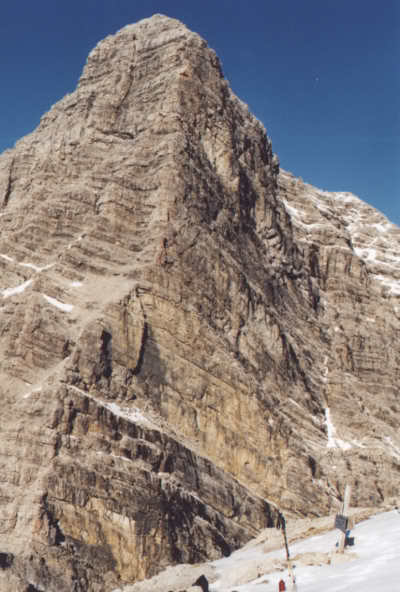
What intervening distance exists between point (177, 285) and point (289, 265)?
2490cm

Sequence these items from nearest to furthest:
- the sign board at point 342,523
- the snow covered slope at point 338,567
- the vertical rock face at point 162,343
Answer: the snow covered slope at point 338,567 → the sign board at point 342,523 → the vertical rock face at point 162,343

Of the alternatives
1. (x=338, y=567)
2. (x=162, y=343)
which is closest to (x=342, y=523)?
(x=338, y=567)

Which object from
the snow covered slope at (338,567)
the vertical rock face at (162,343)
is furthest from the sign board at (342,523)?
the vertical rock face at (162,343)

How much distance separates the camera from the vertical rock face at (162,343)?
35.7 m

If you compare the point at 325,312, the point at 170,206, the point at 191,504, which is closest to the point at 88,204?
the point at 170,206

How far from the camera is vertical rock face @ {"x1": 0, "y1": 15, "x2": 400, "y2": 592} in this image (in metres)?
35.7

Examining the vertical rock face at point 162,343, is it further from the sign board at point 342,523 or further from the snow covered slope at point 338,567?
the sign board at point 342,523

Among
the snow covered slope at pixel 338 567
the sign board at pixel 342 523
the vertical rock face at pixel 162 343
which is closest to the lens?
the snow covered slope at pixel 338 567

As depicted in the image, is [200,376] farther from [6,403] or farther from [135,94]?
[135,94]

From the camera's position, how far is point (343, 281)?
82812mm

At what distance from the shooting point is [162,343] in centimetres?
4675

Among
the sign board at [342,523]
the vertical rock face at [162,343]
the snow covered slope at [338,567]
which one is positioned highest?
the vertical rock face at [162,343]

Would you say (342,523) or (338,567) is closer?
(338,567)

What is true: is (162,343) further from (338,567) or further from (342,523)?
(338,567)
